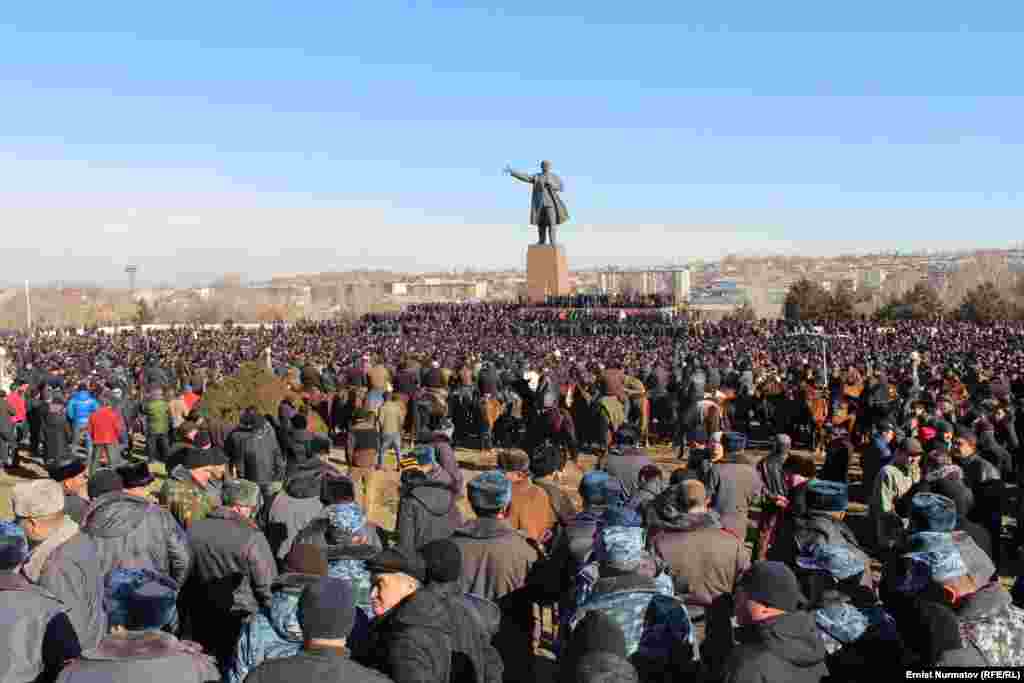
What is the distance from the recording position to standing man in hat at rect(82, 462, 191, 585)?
4637mm

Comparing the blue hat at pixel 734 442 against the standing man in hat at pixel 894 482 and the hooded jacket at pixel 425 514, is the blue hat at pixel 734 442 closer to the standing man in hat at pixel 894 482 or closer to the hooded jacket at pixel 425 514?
the standing man in hat at pixel 894 482

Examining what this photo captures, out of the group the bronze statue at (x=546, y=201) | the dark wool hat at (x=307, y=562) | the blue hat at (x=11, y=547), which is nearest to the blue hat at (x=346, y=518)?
the dark wool hat at (x=307, y=562)

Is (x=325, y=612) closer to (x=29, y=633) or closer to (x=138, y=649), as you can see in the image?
(x=138, y=649)

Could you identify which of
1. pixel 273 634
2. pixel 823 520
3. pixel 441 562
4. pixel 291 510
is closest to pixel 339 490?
pixel 291 510

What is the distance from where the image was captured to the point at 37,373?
17.6m

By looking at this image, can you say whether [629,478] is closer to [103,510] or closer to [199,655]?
[103,510]

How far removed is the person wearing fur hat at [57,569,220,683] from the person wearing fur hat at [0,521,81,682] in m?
0.65

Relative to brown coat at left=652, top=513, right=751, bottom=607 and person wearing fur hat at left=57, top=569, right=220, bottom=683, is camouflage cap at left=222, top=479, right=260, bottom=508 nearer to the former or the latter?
person wearing fur hat at left=57, top=569, right=220, bottom=683

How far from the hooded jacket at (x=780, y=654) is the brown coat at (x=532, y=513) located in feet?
7.84

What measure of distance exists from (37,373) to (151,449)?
6.55 metres

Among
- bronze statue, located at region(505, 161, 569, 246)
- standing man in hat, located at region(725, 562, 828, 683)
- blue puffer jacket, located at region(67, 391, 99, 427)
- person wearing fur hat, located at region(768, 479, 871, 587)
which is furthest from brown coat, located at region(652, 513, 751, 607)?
bronze statue, located at region(505, 161, 569, 246)

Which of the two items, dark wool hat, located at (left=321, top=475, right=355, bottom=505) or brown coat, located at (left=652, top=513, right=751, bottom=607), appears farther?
dark wool hat, located at (left=321, top=475, right=355, bottom=505)

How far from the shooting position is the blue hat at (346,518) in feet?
14.5

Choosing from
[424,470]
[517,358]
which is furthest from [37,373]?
[424,470]
